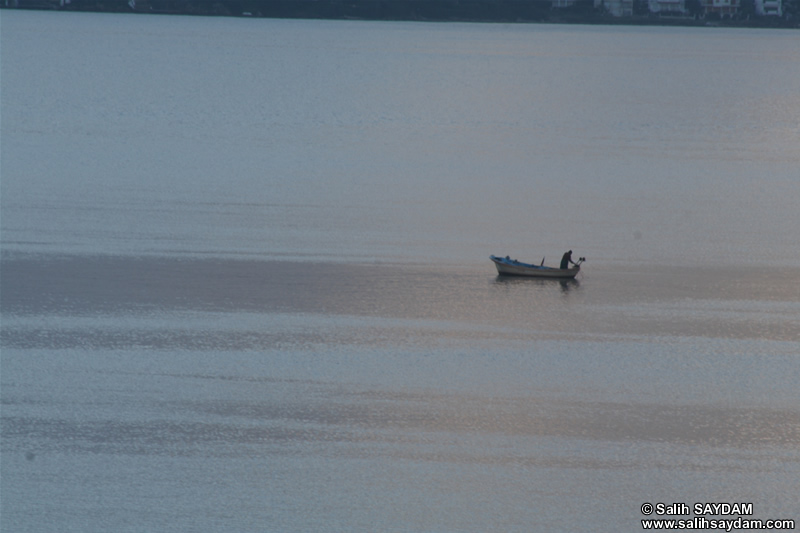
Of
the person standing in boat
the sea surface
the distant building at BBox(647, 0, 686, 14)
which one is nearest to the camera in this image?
the sea surface

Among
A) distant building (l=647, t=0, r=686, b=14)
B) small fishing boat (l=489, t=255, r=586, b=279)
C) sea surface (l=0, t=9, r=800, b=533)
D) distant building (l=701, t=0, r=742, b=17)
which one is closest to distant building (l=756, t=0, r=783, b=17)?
distant building (l=701, t=0, r=742, b=17)

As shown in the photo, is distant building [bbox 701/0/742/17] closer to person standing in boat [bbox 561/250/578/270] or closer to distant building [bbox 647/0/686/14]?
distant building [bbox 647/0/686/14]

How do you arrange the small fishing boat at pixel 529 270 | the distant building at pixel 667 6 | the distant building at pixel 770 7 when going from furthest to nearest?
1. the distant building at pixel 667 6
2. the distant building at pixel 770 7
3. the small fishing boat at pixel 529 270

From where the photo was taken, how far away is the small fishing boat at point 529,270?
25.7 metres

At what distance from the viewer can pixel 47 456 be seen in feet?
53.6

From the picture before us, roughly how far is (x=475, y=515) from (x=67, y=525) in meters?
5.08

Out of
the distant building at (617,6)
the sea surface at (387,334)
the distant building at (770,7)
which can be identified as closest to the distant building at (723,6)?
the distant building at (770,7)

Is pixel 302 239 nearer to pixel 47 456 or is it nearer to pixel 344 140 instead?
pixel 47 456

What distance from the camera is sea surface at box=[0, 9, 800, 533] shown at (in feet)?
51.8

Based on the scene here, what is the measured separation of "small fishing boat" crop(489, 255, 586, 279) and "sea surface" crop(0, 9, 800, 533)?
0.78ft

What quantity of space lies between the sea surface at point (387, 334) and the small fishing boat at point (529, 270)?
239mm

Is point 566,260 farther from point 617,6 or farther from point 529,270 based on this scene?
point 617,6

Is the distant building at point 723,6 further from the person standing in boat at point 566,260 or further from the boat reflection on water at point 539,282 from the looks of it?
the boat reflection on water at point 539,282

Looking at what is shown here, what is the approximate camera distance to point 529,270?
2600cm
